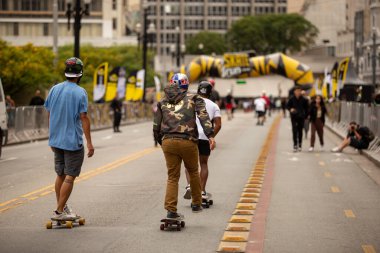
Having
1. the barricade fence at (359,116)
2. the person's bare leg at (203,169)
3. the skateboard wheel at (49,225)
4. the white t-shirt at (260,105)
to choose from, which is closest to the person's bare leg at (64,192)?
the skateboard wheel at (49,225)

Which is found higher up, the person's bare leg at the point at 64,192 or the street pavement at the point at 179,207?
the person's bare leg at the point at 64,192

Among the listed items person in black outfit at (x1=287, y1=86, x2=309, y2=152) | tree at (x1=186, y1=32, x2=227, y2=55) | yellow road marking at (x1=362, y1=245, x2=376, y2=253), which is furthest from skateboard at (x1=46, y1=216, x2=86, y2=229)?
tree at (x1=186, y1=32, x2=227, y2=55)

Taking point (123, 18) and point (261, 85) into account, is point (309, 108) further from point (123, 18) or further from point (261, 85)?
point (123, 18)

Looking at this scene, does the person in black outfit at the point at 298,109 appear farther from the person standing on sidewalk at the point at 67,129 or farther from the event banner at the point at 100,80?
the event banner at the point at 100,80

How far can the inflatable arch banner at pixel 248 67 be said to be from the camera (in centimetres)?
7800

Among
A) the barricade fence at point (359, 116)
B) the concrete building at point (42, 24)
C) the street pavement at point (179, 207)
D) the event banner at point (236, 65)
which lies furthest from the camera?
the concrete building at point (42, 24)

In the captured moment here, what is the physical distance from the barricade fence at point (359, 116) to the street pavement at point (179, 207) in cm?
297

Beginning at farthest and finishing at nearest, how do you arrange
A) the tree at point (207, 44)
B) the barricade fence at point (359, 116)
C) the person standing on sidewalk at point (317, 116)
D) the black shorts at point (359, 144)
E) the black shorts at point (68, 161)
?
the tree at point (207, 44) < the person standing on sidewalk at point (317, 116) < the barricade fence at point (359, 116) < the black shorts at point (359, 144) < the black shorts at point (68, 161)

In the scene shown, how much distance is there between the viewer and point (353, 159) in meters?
25.0

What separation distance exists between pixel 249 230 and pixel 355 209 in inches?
115

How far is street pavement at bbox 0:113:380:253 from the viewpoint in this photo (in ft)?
33.1

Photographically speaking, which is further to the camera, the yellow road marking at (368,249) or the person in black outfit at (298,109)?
the person in black outfit at (298,109)

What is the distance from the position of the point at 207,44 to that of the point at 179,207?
525 ft

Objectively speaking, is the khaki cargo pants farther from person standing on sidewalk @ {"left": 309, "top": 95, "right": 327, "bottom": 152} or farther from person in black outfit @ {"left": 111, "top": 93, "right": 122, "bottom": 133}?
person in black outfit @ {"left": 111, "top": 93, "right": 122, "bottom": 133}
